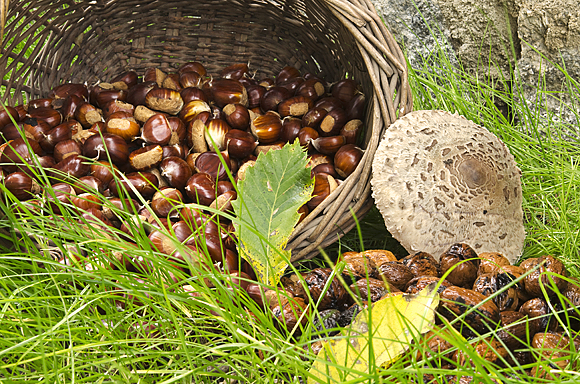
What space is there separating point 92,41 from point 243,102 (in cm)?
78

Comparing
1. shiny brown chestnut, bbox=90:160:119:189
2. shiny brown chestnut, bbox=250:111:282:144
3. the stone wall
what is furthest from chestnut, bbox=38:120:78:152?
the stone wall

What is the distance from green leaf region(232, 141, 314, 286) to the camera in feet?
3.45

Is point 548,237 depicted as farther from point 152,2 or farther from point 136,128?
point 152,2

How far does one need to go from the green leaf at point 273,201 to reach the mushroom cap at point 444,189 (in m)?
0.27

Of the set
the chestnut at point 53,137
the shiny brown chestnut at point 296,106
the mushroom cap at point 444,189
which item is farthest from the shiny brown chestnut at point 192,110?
the mushroom cap at point 444,189

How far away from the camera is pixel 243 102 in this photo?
6.19ft

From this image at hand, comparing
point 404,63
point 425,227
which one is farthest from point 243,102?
point 425,227

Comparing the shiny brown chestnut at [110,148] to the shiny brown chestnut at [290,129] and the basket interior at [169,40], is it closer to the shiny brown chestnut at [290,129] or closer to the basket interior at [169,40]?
the basket interior at [169,40]

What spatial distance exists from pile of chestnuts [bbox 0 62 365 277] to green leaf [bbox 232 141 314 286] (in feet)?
0.60

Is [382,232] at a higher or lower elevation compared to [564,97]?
lower

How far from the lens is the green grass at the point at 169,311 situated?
0.70 meters

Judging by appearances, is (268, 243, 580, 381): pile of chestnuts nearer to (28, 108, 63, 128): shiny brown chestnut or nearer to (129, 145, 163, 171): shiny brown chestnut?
(129, 145, 163, 171): shiny brown chestnut

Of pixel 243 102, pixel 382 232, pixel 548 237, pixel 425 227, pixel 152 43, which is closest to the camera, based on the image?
pixel 425 227

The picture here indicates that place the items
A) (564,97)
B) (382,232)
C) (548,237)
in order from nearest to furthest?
(548,237), (382,232), (564,97)
